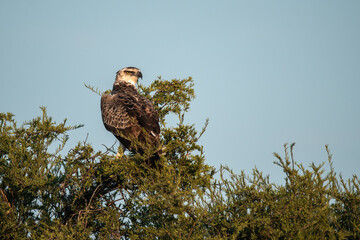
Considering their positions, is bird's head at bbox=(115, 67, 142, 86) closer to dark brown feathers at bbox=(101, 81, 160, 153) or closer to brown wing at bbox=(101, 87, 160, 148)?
dark brown feathers at bbox=(101, 81, 160, 153)

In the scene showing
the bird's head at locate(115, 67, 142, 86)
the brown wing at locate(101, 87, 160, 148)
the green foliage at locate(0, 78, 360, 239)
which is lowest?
the green foliage at locate(0, 78, 360, 239)

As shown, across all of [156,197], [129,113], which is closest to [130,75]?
[129,113]

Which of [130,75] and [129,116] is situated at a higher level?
[130,75]

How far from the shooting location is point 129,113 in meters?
9.93

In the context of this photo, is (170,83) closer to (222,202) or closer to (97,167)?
(97,167)

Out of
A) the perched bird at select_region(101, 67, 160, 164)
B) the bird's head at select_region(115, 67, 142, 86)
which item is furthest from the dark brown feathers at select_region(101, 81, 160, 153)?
the bird's head at select_region(115, 67, 142, 86)

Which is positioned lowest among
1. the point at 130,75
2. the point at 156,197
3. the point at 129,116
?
the point at 156,197

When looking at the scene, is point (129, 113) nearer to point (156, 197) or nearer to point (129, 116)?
point (129, 116)

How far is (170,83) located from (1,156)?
3835mm

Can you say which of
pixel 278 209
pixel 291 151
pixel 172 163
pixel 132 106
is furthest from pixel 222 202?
pixel 132 106

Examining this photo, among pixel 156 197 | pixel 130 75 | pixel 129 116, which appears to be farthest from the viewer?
pixel 130 75

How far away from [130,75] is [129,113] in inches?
81.3

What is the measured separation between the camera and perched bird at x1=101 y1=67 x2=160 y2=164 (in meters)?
9.10

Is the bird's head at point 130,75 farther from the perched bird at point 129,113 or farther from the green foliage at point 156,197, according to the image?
the green foliage at point 156,197
